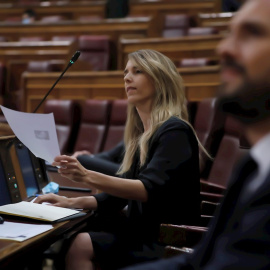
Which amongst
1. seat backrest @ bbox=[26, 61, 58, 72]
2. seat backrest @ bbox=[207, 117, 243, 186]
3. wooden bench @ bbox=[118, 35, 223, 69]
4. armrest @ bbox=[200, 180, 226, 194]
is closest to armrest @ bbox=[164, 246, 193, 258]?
Result: armrest @ bbox=[200, 180, 226, 194]

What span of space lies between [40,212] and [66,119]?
3.25ft

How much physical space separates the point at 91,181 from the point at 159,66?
0.19m

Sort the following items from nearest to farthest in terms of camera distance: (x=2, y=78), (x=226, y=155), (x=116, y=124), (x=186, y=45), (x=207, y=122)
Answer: (x=226, y=155), (x=207, y=122), (x=116, y=124), (x=186, y=45), (x=2, y=78)

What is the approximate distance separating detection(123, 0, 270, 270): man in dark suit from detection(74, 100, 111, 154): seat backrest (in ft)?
3.84

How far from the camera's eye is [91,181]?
49 cm

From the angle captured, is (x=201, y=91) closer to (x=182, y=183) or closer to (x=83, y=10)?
(x=182, y=183)

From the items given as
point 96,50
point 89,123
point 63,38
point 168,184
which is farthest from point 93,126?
point 168,184

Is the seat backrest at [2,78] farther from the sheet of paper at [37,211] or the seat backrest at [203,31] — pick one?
the sheet of paper at [37,211]

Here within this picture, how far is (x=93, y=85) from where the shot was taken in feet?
5.16

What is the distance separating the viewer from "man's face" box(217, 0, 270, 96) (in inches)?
8.2

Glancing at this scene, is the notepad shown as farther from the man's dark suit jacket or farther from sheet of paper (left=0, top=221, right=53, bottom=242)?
the man's dark suit jacket

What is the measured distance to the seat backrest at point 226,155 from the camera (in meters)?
0.94

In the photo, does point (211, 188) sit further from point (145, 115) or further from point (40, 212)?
point (40, 212)

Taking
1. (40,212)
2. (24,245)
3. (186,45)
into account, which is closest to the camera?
(24,245)
